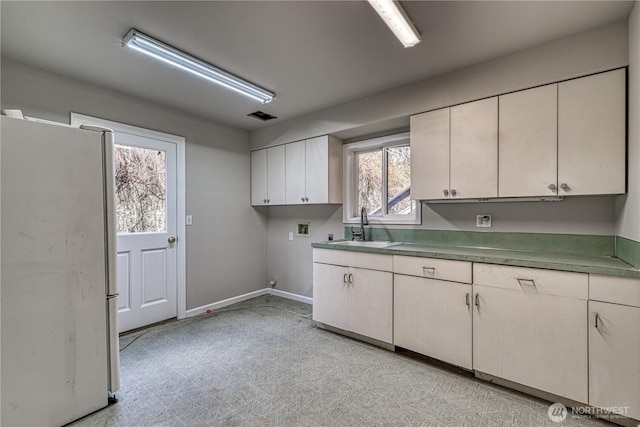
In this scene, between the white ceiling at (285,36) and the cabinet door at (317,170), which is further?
the cabinet door at (317,170)

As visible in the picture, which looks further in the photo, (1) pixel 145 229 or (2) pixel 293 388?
(1) pixel 145 229

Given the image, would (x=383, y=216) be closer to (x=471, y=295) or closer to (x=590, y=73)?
(x=471, y=295)

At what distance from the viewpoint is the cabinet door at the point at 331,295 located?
2.82m

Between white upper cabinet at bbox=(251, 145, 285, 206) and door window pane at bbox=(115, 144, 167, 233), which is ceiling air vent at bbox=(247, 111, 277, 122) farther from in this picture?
door window pane at bbox=(115, 144, 167, 233)

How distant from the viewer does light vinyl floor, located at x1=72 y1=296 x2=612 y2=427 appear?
1.73 meters

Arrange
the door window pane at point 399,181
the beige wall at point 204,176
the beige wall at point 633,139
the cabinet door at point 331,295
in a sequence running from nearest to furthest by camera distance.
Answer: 1. the beige wall at point 633,139
2. the beige wall at point 204,176
3. the cabinet door at point 331,295
4. the door window pane at point 399,181

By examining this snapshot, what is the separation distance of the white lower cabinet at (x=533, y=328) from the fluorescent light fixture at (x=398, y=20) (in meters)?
1.66

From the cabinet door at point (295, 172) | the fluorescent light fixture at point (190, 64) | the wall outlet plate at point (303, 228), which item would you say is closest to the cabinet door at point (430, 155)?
the cabinet door at point (295, 172)

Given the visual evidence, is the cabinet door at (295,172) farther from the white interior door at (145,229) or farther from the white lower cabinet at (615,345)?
the white lower cabinet at (615,345)

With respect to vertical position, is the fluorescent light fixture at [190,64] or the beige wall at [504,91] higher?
the fluorescent light fixture at [190,64]

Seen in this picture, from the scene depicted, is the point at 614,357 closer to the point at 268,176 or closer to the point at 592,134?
the point at 592,134

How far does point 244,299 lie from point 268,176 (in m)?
1.81

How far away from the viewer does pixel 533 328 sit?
73.3 inches

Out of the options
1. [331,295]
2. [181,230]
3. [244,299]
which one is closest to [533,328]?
[331,295]
